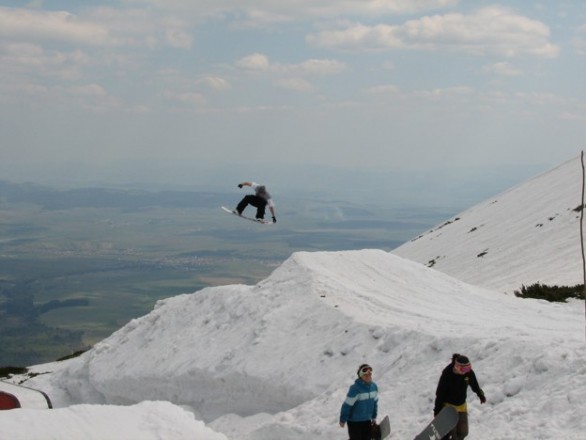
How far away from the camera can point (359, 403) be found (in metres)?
11.3

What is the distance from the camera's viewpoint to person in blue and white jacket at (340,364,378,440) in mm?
11297

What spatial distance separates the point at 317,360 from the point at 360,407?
5.79 metres

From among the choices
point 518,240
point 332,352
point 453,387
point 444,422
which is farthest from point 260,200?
point 518,240

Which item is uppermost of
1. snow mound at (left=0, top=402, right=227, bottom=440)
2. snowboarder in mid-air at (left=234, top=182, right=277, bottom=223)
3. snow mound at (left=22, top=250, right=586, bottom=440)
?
snowboarder in mid-air at (left=234, top=182, right=277, bottom=223)

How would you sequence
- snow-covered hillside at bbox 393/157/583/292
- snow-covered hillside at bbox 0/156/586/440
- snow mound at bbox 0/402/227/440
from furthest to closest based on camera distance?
snow-covered hillside at bbox 393/157/583/292 < snow-covered hillside at bbox 0/156/586/440 < snow mound at bbox 0/402/227/440

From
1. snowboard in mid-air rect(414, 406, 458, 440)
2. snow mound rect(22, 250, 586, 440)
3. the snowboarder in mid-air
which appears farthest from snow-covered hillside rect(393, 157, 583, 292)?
snowboard in mid-air rect(414, 406, 458, 440)

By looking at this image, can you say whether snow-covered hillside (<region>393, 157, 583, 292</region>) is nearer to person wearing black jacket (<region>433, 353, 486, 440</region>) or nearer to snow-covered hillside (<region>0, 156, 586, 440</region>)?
snow-covered hillside (<region>0, 156, 586, 440</region>)

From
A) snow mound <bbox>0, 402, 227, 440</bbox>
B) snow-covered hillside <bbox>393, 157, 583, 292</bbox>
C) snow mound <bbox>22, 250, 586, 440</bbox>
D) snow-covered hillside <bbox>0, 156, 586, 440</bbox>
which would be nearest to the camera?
snow mound <bbox>0, 402, 227, 440</bbox>

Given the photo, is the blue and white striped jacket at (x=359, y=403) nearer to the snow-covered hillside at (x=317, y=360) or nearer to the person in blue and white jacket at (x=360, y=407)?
the person in blue and white jacket at (x=360, y=407)

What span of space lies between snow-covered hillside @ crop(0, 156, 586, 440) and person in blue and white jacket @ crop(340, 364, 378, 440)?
4.21 ft

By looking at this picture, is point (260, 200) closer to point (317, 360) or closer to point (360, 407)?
point (317, 360)

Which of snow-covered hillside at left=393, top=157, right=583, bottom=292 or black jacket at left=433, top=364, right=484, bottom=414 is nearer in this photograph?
black jacket at left=433, top=364, right=484, bottom=414

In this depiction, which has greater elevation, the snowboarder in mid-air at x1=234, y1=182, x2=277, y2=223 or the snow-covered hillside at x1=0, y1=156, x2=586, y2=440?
the snowboarder in mid-air at x1=234, y1=182, x2=277, y2=223

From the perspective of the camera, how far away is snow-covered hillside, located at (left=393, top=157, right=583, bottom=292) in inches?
1305
